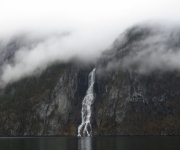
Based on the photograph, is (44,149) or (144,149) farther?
(44,149)

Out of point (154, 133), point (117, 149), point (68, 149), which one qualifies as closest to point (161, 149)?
point (117, 149)

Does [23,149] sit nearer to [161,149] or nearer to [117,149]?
[117,149]

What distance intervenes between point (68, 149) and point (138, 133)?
128740 millimetres

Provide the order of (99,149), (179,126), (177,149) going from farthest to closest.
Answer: (179,126) → (99,149) → (177,149)

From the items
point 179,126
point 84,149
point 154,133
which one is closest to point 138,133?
point 154,133

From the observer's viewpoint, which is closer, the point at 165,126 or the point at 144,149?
the point at 144,149

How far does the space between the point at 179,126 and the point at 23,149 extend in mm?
139282

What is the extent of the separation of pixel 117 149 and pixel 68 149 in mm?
13737

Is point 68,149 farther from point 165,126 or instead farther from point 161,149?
point 165,126

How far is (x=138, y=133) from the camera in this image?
656 feet

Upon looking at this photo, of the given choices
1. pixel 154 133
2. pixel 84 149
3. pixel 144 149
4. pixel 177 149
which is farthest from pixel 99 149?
pixel 154 133

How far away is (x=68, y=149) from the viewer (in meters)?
79.1

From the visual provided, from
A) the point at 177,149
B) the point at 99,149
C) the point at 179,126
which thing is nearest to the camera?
the point at 177,149

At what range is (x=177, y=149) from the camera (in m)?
71.4
